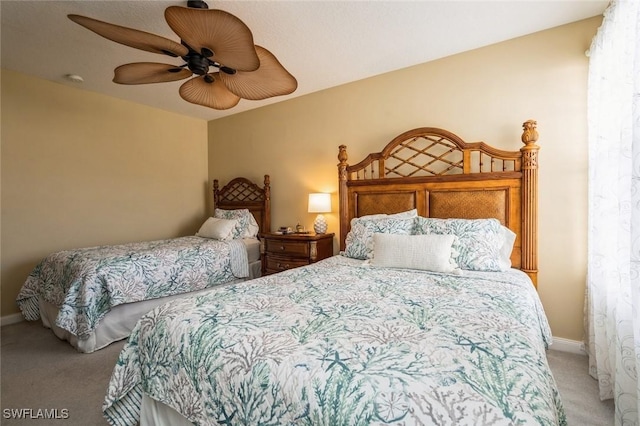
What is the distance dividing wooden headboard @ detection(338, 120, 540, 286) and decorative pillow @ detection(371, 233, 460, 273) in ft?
2.01

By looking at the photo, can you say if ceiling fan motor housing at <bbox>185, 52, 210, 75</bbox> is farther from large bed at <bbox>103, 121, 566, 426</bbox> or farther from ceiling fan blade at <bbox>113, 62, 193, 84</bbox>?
large bed at <bbox>103, 121, 566, 426</bbox>

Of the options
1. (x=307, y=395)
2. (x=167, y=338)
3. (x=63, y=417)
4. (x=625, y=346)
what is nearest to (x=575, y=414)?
(x=625, y=346)

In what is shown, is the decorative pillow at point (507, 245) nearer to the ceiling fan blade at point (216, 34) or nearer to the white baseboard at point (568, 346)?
the white baseboard at point (568, 346)

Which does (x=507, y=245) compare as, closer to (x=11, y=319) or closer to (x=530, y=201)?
(x=530, y=201)

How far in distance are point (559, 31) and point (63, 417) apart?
169 inches

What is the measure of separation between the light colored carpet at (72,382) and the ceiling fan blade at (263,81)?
7.40ft

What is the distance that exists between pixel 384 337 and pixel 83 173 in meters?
4.12

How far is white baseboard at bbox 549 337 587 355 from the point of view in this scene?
2434 mm

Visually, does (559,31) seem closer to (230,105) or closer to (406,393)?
(230,105)

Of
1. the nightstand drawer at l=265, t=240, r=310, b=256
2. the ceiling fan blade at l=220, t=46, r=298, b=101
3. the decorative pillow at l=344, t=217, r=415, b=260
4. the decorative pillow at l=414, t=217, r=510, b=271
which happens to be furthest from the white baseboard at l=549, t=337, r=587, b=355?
the ceiling fan blade at l=220, t=46, r=298, b=101

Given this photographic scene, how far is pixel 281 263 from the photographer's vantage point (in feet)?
11.6

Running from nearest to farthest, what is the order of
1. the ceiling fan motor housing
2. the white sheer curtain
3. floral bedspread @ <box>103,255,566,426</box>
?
floral bedspread @ <box>103,255,566,426</box>, the white sheer curtain, the ceiling fan motor housing

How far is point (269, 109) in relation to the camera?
14.0ft

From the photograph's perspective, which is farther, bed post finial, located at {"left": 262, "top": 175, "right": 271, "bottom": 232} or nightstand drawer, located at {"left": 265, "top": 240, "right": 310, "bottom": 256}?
bed post finial, located at {"left": 262, "top": 175, "right": 271, "bottom": 232}
